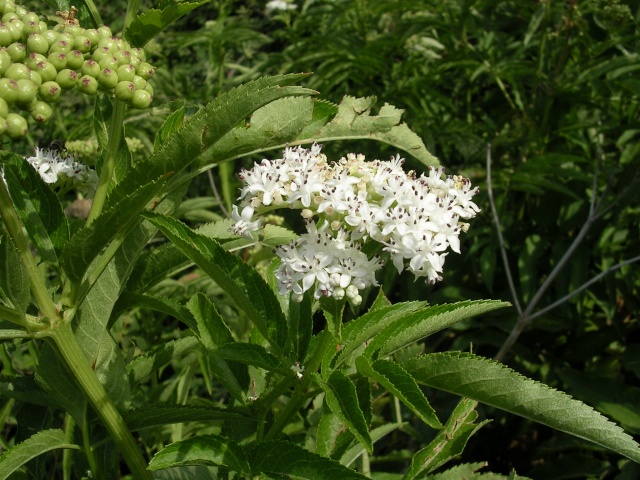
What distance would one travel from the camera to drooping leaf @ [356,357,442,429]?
1.09 metres

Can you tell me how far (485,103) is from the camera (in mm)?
4008

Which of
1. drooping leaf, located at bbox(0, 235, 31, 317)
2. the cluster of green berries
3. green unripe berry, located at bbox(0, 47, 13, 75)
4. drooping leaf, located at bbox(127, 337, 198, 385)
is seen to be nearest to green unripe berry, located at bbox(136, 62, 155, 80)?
the cluster of green berries

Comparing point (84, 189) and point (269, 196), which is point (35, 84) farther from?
point (84, 189)

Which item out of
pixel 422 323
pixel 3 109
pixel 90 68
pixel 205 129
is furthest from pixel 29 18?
pixel 422 323

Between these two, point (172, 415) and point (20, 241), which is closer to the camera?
point (20, 241)

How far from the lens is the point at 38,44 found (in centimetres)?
118

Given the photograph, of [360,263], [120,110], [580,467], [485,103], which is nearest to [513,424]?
[580,467]

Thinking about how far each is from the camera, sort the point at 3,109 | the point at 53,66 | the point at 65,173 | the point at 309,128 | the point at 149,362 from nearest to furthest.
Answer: the point at 3,109 < the point at 53,66 < the point at 309,128 < the point at 149,362 < the point at 65,173

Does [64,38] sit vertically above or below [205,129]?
above

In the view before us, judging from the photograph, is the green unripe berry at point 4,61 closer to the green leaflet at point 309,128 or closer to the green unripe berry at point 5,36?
the green unripe berry at point 5,36

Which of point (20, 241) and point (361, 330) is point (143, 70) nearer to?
point (20, 241)

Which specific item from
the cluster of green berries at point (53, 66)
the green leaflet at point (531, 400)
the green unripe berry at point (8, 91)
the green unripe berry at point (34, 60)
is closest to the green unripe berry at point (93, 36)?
the cluster of green berries at point (53, 66)

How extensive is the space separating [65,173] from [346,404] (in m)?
0.91

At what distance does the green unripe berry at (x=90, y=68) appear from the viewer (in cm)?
120
